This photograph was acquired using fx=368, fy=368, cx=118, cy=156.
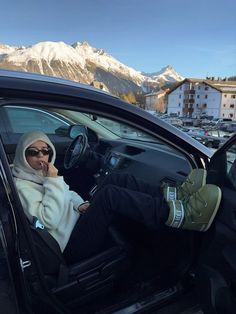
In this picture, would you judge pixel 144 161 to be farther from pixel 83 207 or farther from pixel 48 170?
pixel 48 170

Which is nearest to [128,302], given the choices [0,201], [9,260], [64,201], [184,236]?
[184,236]

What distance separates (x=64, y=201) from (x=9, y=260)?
1.99ft

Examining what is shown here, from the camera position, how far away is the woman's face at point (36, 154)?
1974 millimetres

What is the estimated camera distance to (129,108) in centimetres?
184

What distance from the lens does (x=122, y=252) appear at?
205 cm

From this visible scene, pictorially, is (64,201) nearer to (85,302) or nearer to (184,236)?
(85,302)

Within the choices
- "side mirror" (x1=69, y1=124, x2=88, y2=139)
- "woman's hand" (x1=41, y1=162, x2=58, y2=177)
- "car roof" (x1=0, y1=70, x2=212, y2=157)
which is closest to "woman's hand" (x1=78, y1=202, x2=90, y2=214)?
"woman's hand" (x1=41, y1=162, x2=58, y2=177)

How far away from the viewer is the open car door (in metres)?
1.66

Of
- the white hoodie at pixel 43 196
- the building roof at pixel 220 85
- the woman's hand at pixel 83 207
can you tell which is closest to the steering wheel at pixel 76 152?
the woman's hand at pixel 83 207

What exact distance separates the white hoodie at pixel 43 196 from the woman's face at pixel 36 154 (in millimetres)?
21

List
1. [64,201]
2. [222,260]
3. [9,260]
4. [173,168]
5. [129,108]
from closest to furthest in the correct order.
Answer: [9,260], [222,260], [129,108], [64,201], [173,168]

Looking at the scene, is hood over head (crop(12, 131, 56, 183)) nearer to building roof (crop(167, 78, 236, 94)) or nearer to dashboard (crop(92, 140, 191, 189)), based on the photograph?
dashboard (crop(92, 140, 191, 189))

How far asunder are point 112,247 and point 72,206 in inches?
12.8

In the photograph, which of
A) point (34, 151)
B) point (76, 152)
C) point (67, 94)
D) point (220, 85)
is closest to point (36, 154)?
point (34, 151)
